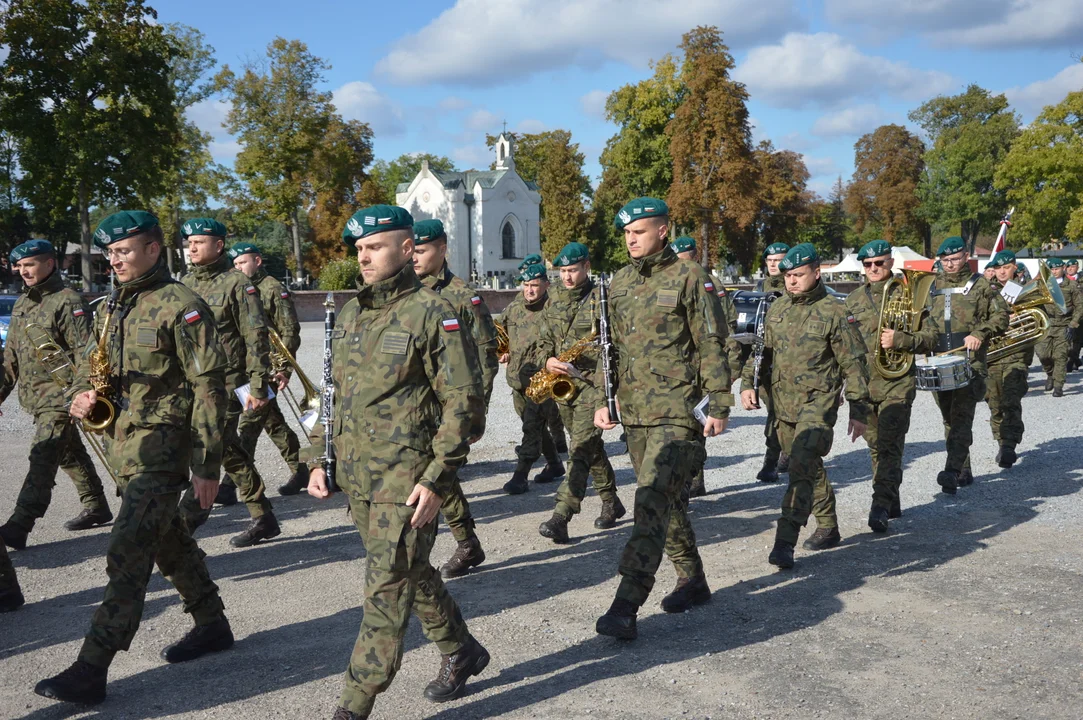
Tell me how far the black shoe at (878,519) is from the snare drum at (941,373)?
4.67 ft

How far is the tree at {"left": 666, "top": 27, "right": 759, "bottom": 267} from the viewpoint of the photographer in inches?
2132

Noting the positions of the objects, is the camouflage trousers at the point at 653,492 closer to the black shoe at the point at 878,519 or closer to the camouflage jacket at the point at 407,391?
the camouflage jacket at the point at 407,391

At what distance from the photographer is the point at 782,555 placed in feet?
21.6

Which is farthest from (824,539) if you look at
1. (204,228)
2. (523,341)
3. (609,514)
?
(204,228)

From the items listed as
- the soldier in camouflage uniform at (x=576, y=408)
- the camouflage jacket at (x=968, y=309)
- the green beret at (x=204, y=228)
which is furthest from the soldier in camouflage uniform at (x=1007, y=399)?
the green beret at (x=204, y=228)

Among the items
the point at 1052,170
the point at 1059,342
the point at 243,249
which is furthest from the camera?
the point at 1052,170

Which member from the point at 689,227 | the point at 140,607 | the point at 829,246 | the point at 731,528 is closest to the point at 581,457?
the point at 731,528

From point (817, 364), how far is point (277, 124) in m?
49.2

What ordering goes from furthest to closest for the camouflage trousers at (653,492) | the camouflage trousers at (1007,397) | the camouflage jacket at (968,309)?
the camouflage trousers at (1007,397), the camouflage jacket at (968,309), the camouflage trousers at (653,492)

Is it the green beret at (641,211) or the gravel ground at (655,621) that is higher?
the green beret at (641,211)

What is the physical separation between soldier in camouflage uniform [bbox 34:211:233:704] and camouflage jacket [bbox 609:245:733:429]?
2.26 meters

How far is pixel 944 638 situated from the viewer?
17.3 feet

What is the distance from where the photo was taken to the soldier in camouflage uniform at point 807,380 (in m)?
6.63

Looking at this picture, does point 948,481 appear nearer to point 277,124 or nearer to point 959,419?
point 959,419
